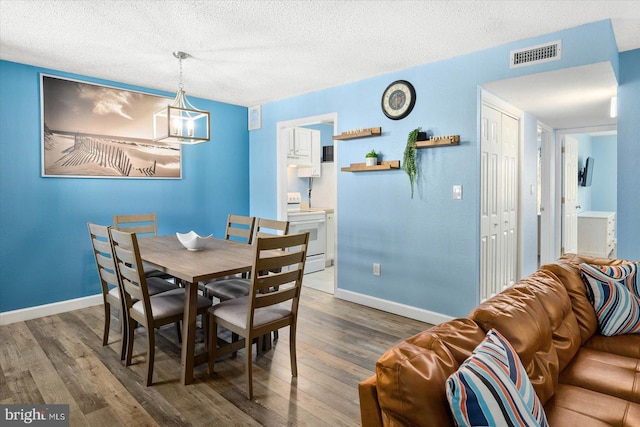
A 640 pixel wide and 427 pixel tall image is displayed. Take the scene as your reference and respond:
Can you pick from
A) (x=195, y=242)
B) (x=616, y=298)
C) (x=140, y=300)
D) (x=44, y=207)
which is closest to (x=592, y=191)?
(x=616, y=298)

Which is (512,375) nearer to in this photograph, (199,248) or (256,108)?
(199,248)

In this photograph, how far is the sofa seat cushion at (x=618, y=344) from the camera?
75.4 inches

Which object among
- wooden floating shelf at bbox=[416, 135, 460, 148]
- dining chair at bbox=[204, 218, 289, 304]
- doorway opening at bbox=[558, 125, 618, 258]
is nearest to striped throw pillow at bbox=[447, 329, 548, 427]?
dining chair at bbox=[204, 218, 289, 304]

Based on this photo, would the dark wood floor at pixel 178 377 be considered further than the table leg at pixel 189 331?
No

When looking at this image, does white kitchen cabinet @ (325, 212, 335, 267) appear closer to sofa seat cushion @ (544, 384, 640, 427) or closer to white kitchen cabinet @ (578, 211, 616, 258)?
sofa seat cushion @ (544, 384, 640, 427)

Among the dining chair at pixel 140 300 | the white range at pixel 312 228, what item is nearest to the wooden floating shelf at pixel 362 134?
the white range at pixel 312 228

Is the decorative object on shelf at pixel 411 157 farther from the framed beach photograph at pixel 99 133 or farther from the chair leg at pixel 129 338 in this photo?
the framed beach photograph at pixel 99 133

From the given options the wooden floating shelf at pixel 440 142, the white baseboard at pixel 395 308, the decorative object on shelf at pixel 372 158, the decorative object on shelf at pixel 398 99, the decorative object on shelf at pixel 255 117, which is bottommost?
the white baseboard at pixel 395 308

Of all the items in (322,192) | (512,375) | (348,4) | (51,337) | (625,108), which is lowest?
(51,337)

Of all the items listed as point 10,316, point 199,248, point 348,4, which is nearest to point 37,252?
point 10,316

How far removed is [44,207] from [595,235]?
25.9 feet

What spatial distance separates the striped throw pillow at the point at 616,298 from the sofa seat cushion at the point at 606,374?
22 centimetres

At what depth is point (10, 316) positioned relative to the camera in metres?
3.47

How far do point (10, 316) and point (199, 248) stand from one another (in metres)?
2.09
